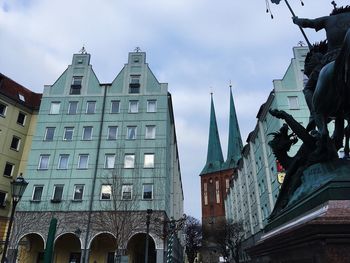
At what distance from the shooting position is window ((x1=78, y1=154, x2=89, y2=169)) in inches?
1337

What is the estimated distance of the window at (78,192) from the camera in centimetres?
3247

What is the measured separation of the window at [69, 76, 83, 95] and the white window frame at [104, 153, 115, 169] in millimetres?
9246

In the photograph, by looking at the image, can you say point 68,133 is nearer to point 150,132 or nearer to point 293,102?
point 150,132

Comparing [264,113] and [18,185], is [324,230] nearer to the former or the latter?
[18,185]

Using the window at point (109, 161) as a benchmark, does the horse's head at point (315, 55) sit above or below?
below

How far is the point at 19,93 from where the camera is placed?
40750mm

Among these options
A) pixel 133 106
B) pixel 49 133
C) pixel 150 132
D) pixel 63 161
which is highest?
pixel 133 106

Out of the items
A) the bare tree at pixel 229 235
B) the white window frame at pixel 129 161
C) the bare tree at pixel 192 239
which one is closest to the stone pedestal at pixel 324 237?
the white window frame at pixel 129 161

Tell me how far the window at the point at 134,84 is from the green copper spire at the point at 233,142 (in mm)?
65069

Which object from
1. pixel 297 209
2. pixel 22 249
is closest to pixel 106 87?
pixel 22 249

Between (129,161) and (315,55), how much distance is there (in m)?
29.0

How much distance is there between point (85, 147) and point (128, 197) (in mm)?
7590

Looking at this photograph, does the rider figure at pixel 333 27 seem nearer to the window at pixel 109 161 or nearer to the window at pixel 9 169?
the window at pixel 109 161

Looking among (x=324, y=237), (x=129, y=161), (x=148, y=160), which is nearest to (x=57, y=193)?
(x=129, y=161)
